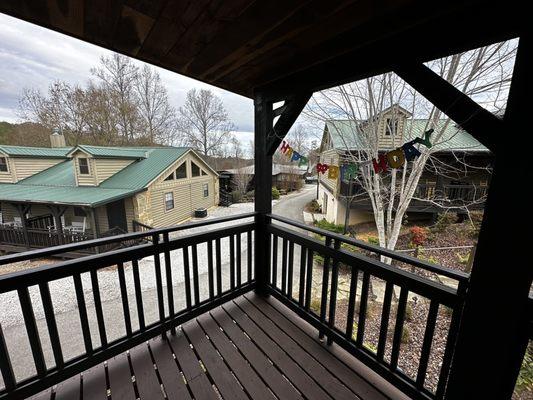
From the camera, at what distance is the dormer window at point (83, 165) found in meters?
8.69

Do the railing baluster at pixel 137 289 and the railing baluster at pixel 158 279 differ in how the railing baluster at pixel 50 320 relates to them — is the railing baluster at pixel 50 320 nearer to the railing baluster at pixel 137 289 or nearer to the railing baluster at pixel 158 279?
the railing baluster at pixel 137 289

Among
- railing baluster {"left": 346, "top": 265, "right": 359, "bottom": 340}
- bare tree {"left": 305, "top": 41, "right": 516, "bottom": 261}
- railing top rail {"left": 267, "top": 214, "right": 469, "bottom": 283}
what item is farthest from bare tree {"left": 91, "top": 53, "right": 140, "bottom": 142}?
railing baluster {"left": 346, "top": 265, "right": 359, "bottom": 340}

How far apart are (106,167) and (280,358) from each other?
A: 10.4 metres

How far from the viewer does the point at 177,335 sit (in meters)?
2.04

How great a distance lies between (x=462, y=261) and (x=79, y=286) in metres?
7.80

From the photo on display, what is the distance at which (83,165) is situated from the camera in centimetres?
875

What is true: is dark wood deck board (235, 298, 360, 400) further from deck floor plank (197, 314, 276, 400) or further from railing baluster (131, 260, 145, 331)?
railing baluster (131, 260, 145, 331)

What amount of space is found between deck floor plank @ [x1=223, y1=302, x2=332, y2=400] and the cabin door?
851 cm

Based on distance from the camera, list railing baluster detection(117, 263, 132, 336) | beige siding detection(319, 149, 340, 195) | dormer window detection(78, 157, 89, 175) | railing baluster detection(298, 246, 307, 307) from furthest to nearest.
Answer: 1. dormer window detection(78, 157, 89, 175)
2. beige siding detection(319, 149, 340, 195)
3. railing baluster detection(298, 246, 307, 307)
4. railing baluster detection(117, 263, 132, 336)

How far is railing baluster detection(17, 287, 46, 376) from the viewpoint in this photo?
1.35 meters

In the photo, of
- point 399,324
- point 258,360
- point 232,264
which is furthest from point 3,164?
point 399,324

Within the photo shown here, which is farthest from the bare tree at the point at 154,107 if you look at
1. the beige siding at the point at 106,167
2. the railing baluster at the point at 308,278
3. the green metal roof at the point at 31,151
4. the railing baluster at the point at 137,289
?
the railing baluster at the point at 308,278

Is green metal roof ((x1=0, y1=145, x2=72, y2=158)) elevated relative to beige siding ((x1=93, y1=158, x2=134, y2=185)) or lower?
elevated

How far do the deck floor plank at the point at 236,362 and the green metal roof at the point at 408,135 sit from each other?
14.3ft
